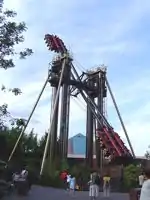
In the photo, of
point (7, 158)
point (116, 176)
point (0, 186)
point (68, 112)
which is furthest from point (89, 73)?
point (0, 186)

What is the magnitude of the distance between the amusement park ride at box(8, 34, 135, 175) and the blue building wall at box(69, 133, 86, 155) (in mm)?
18473

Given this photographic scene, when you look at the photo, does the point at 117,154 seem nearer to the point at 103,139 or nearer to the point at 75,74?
the point at 103,139

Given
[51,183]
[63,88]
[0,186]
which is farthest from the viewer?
[63,88]

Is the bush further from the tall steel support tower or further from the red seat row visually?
the tall steel support tower

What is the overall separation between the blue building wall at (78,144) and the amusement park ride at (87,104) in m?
18.5

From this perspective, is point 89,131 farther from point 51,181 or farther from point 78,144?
point 78,144

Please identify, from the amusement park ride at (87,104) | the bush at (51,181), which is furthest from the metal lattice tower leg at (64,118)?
the bush at (51,181)

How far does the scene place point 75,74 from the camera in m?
60.1

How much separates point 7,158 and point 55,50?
1499cm

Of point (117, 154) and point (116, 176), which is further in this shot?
point (117, 154)

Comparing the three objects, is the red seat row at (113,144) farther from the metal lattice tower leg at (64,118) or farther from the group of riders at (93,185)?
the group of riders at (93,185)

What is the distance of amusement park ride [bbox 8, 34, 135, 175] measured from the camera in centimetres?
5547

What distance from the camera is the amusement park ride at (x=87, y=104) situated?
55469 mm

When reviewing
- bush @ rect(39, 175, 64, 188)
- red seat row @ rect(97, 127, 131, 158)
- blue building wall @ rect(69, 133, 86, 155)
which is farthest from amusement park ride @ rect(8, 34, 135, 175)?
blue building wall @ rect(69, 133, 86, 155)
